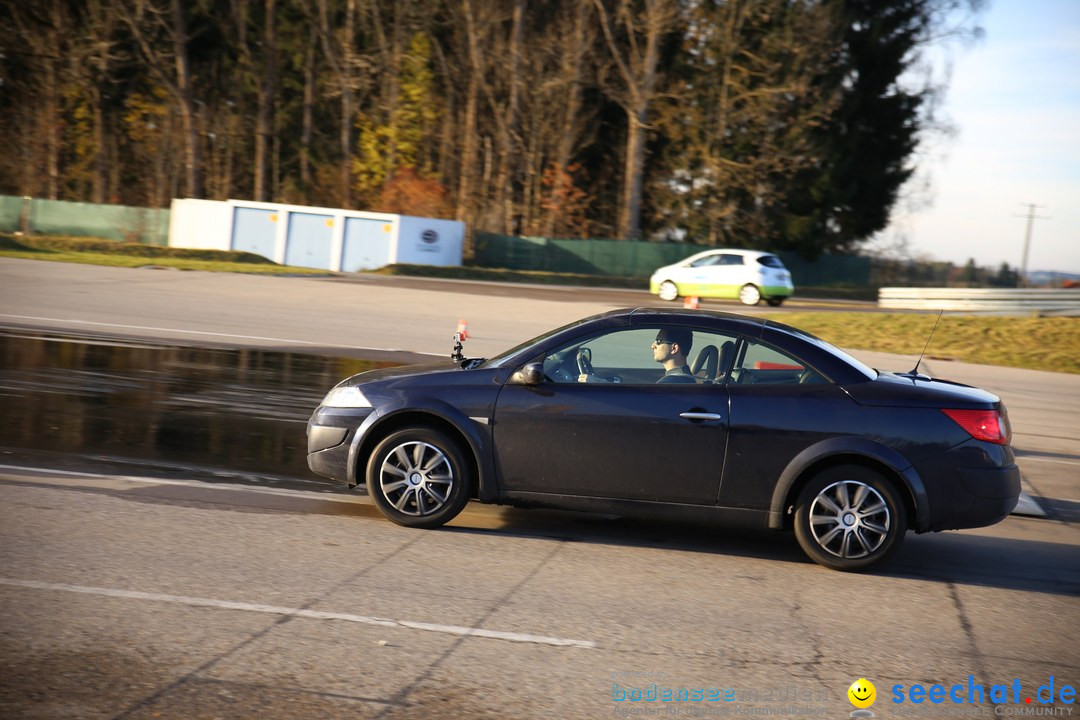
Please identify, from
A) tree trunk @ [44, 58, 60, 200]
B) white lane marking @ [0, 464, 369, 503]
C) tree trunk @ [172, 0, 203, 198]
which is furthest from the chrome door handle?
tree trunk @ [44, 58, 60, 200]

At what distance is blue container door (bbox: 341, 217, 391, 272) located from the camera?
42812 mm

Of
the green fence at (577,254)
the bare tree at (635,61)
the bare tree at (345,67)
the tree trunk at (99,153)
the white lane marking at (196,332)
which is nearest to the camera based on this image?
the white lane marking at (196,332)

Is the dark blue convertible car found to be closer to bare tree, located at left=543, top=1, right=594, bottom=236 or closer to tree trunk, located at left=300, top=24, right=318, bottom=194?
bare tree, located at left=543, top=1, right=594, bottom=236

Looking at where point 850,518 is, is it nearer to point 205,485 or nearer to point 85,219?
point 205,485

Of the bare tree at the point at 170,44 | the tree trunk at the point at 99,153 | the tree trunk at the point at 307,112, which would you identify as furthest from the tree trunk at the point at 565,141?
the tree trunk at the point at 99,153

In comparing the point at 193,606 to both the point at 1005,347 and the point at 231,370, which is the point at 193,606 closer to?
the point at 231,370

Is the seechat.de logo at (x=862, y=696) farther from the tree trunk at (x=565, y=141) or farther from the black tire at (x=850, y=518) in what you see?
the tree trunk at (x=565, y=141)

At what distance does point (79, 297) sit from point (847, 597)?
20.1 metres

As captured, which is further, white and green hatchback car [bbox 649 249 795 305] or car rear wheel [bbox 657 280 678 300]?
car rear wheel [bbox 657 280 678 300]

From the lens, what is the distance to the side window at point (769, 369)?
690cm

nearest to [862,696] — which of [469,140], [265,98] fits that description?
[469,140]

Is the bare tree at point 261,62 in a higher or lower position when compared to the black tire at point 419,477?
higher

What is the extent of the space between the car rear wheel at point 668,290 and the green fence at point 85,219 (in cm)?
2571

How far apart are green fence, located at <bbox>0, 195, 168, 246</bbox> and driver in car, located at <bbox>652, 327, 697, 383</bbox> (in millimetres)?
46750
